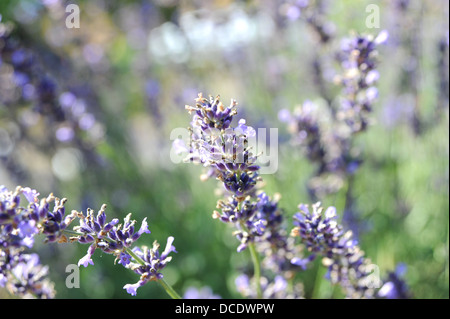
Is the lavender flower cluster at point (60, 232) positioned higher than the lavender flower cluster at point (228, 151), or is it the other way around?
the lavender flower cluster at point (228, 151)

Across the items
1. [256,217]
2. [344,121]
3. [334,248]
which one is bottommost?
[334,248]

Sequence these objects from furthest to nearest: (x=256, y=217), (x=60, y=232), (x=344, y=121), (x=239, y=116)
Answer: (x=239, y=116)
(x=344, y=121)
(x=256, y=217)
(x=60, y=232)

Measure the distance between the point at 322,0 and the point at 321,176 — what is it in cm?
135

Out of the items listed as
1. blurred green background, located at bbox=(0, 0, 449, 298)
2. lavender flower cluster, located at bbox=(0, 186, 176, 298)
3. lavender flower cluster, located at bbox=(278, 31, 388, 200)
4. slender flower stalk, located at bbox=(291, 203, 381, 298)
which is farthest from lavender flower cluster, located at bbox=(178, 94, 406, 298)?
lavender flower cluster, located at bbox=(278, 31, 388, 200)

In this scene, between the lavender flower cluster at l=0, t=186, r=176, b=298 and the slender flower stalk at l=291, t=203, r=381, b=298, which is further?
the slender flower stalk at l=291, t=203, r=381, b=298

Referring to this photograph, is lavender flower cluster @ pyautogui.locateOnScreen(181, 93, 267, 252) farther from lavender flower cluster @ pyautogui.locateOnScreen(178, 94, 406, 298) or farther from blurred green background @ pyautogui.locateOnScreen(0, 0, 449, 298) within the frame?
blurred green background @ pyautogui.locateOnScreen(0, 0, 449, 298)

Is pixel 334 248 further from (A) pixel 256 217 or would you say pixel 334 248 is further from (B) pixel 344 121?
(B) pixel 344 121

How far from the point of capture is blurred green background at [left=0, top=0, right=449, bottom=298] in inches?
131

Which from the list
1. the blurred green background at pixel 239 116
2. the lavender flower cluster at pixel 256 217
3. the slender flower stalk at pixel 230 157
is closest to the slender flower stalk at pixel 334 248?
the lavender flower cluster at pixel 256 217

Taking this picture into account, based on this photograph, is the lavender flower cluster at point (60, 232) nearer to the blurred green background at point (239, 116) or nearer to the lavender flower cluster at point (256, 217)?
the lavender flower cluster at point (256, 217)

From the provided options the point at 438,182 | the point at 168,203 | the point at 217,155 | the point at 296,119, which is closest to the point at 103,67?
the point at 168,203

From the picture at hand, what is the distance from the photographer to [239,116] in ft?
14.3

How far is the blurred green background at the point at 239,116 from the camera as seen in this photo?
332 centimetres

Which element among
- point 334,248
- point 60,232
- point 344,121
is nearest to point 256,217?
point 334,248
